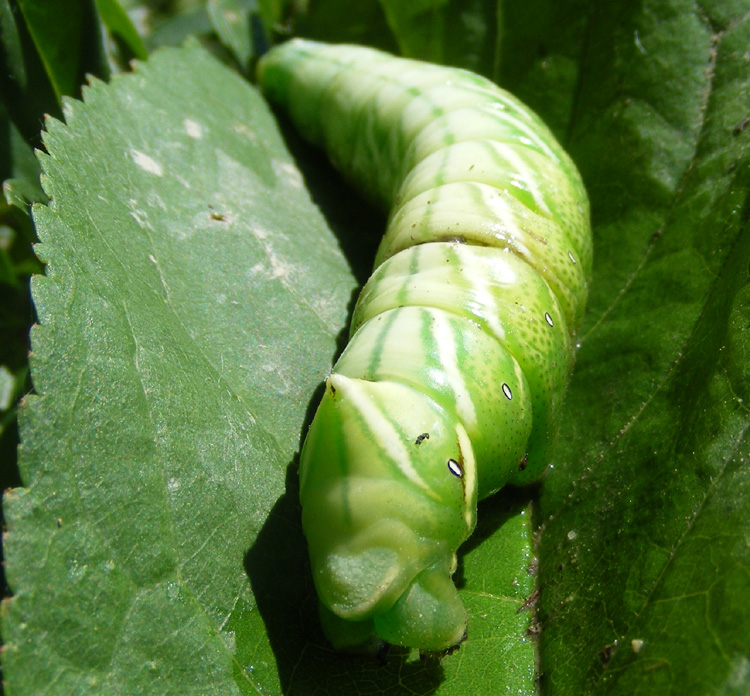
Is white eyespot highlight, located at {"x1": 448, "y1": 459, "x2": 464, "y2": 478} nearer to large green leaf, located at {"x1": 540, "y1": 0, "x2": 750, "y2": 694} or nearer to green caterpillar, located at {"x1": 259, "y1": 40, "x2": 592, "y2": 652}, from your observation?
green caterpillar, located at {"x1": 259, "y1": 40, "x2": 592, "y2": 652}

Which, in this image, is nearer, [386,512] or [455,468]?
[386,512]

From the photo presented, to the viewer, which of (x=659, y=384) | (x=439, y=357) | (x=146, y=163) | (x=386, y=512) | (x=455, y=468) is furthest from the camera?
(x=146, y=163)

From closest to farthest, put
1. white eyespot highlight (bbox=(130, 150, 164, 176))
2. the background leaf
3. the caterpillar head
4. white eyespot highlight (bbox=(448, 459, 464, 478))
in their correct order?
the background leaf, the caterpillar head, white eyespot highlight (bbox=(448, 459, 464, 478)), white eyespot highlight (bbox=(130, 150, 164, 176))

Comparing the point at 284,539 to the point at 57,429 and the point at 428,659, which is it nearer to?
the point at 428,659

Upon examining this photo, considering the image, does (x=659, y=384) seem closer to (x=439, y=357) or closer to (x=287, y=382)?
(x=439, y=357)

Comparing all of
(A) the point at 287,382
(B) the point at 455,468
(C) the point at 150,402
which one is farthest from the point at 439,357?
(C) the point at 150,402

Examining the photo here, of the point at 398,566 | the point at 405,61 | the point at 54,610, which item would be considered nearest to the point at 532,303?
the point at 398,566

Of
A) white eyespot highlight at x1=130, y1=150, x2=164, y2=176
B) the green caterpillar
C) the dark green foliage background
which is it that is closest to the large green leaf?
the dark green foliage background

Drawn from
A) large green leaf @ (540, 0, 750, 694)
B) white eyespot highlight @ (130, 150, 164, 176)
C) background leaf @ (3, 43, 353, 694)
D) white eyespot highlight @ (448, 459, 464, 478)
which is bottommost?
large green leaf @ (540, 0, 750, 694)
